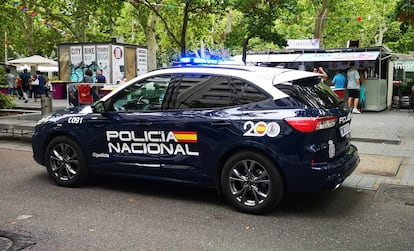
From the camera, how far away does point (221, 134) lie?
5238 mm

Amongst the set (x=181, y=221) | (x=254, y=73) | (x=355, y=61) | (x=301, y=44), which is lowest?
(x=181, y=221)

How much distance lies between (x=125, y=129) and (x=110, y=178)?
133 cm

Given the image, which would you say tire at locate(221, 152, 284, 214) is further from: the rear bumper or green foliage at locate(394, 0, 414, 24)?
green foliage at locate(394, 0, 414, 24)

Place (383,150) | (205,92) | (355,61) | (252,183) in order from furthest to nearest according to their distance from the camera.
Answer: (355,61) < (383,150) < (205,92) < (252,183)

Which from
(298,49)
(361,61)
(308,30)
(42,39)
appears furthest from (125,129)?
(42,39)

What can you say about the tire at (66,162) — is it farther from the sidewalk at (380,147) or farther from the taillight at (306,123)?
the sidewalk at (380,147)

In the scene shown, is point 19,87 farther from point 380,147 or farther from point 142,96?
point 142,96

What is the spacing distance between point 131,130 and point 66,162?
1237mm

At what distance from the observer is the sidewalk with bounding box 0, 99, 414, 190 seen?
678cm

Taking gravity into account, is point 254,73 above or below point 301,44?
below

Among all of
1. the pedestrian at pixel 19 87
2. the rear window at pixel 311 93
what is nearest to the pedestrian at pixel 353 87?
→ the rear window at pixel 311 93

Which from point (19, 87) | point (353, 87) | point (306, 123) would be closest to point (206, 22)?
point (353, 87)

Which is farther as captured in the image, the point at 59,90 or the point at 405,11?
the point at 59,90

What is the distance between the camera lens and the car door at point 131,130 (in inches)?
226
